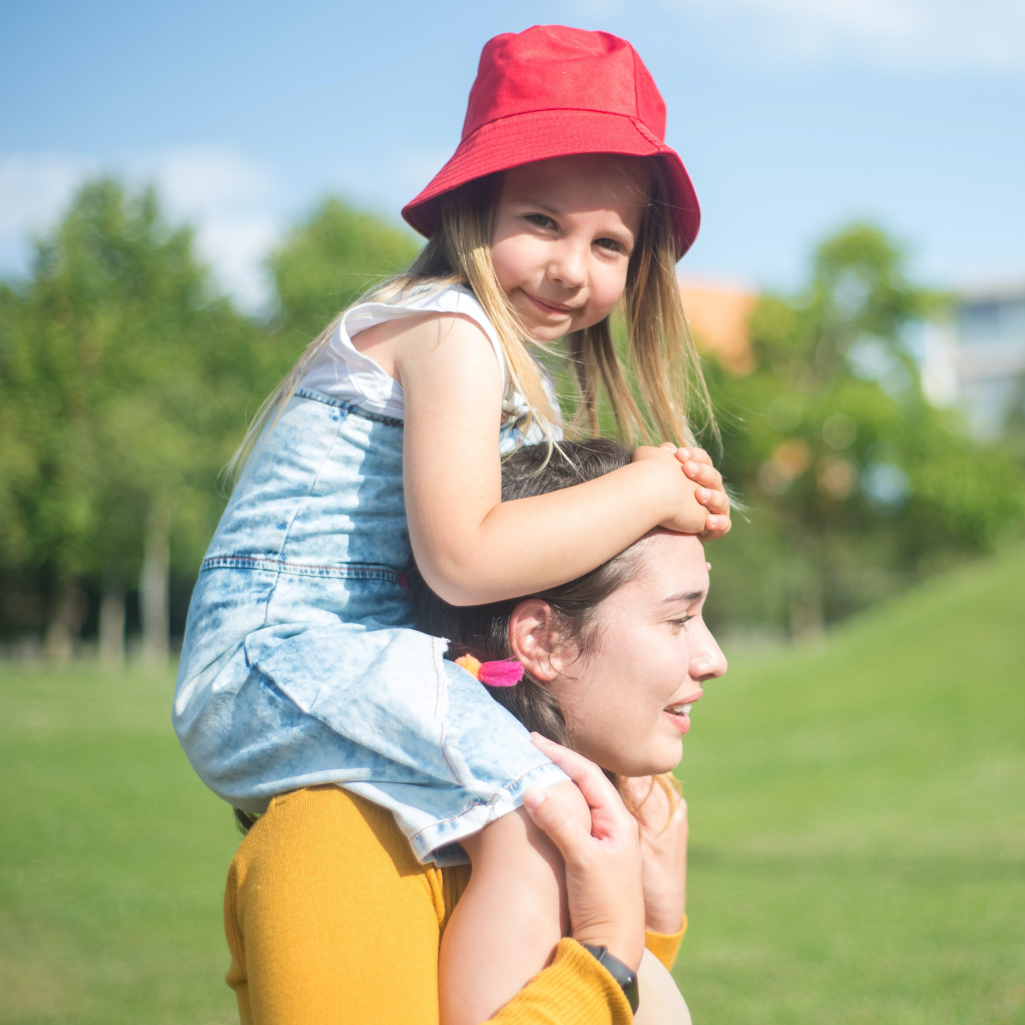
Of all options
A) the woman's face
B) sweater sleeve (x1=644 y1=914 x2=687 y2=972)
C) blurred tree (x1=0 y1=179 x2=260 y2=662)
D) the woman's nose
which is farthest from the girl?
blurred tree (x1=0 y1=179 x2=260 y2=662)

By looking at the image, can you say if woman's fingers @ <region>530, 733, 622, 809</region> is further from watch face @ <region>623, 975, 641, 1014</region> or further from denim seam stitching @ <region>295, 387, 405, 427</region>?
denim seam stitching @ <region>295, 387, 405, 427</region>

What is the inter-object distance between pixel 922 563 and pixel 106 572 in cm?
2808

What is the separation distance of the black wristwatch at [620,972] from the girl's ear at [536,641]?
1.56 ft

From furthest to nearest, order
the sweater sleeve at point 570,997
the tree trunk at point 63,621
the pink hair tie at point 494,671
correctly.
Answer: the tree trunk at point 63,621
the pink hair tie at point 494,671
the sweater sleeve at point 570,997

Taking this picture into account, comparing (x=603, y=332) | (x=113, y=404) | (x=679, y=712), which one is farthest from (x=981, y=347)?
(x=679, y=712)

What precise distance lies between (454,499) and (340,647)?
0.30 meters

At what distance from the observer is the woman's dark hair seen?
1993mm

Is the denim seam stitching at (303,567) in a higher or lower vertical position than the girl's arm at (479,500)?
lower

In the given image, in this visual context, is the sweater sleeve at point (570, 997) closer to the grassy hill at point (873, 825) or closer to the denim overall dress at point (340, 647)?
the denim overall dress at point (340, 647)

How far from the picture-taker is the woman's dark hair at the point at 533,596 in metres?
1.99

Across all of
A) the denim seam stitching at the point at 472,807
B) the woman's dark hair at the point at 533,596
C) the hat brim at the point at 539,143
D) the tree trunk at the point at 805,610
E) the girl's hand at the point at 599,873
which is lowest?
the tree trunk at the point at 805,610

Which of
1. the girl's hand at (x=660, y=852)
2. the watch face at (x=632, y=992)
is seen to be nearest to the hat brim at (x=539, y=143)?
the girl's hand at (x=660, y=852)

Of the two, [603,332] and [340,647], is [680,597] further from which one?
[603,332]

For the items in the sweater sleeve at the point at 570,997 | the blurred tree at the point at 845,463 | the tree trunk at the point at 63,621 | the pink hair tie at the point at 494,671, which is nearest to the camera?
the sweater sleeve at the point at 570,997
